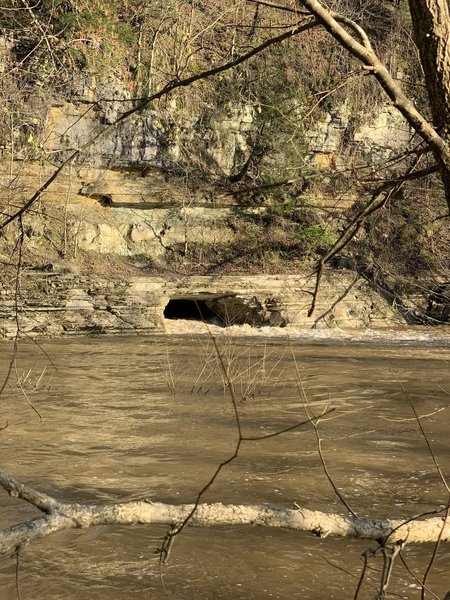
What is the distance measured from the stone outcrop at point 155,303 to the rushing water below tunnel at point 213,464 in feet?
11.3

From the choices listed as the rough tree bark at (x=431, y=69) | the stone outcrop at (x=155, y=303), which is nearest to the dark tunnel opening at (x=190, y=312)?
the stone outcrop at (x=155, y=303)

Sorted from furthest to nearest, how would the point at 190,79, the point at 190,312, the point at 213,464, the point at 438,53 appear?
1. the point at 190,312
2. the point at 213,464
3. the point at 190,79
4. the point at 438,53

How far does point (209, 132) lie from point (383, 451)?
17.0 metres

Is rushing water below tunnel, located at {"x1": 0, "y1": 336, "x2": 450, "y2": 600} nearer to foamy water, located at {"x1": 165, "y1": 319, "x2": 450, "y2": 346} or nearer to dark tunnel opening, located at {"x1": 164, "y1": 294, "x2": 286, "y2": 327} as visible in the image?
foamy water, located at {"x1": 165, "y1": 319, "x2": 450, "y2": 346}

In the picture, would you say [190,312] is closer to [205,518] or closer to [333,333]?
[333,333]

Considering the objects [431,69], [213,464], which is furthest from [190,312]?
[431,69]

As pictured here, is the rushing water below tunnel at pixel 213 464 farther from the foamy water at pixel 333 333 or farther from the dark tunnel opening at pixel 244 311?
the dark tunnel opening at pixel 244 311

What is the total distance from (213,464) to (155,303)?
10969mm

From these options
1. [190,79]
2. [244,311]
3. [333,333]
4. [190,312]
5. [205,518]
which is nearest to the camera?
[205,518]

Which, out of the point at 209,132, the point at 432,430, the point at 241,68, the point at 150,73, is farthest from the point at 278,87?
the point at 432,430

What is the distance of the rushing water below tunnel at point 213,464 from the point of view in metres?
4.31

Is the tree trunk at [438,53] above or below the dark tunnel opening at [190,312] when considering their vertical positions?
above

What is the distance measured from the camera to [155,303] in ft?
56.9

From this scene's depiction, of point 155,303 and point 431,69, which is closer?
point 431,69
